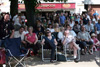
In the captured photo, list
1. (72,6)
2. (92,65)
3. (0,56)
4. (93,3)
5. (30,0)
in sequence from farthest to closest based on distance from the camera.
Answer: (72,6), (93,3), (30,0), (92,65), (0,56)

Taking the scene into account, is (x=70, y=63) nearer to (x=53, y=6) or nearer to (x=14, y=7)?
(x=14, y=7)

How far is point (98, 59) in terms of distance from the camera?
9211 mm

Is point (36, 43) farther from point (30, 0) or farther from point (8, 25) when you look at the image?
point (30, 0)

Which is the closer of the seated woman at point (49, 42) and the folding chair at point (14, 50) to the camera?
the folding chair at point (14, 50)

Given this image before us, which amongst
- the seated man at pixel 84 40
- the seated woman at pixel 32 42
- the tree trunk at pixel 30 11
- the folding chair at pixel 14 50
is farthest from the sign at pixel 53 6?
the folding chair at pixel 14 50

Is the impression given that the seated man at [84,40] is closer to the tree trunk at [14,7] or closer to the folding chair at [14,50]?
the folding chair at [14,50]

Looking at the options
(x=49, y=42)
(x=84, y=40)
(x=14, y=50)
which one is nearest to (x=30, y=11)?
(x=49, y=42)

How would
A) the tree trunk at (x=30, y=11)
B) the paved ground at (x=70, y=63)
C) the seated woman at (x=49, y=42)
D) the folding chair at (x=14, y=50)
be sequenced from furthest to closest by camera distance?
the tree trunk at (x=30, y=11)
the seated woman at (x=49, y=42)
the paved ground at (x=70, y=63)
the folding chair at (x=14, y=50)

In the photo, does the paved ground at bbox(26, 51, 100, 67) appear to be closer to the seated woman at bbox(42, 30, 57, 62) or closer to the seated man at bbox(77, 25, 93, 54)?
the seated woman at bbox(42, 30, 57, 62)

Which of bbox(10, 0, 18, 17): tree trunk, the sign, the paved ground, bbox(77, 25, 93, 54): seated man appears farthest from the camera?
the sign

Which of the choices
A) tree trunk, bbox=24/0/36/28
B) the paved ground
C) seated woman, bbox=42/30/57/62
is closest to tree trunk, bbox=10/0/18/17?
tree trunk, bbox=24/0/36/28

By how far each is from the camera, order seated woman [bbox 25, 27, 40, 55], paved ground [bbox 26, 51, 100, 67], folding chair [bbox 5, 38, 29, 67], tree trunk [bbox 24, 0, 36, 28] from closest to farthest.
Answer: folding chair [bbox 5, 38, 29, 67]
paved ground [bbox 26, 51, 100, 67]
seated woman [bbox 25, 27, 40, 55]
tree trunk [bbox 24, 0, 36, 28]

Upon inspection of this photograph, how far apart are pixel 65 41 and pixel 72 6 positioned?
23.4 meters

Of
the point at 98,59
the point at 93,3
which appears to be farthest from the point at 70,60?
the point at 93,3
